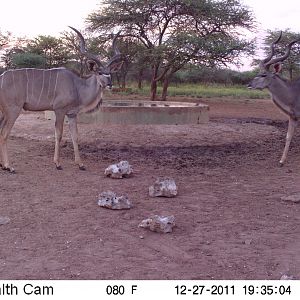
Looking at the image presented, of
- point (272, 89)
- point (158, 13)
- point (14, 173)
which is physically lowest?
point (14, 173)

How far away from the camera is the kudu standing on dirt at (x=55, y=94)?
6.89 meters

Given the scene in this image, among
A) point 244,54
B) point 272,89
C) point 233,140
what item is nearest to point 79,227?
point 272,89

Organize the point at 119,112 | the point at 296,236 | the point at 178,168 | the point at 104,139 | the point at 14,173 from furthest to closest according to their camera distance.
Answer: the point at 119,112, the point at 104,139, the point at 178,168, the point at 14,173, the point at 296,236

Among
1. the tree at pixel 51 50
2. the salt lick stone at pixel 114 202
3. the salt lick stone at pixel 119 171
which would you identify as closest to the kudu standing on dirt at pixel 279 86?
the salt lick stone at pixel 119 171

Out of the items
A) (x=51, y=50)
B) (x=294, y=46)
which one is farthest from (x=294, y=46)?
(x=51, y=50)

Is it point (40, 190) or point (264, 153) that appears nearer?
point (40, 190)

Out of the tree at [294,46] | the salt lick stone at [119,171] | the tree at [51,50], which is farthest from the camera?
the tree at [51,50]

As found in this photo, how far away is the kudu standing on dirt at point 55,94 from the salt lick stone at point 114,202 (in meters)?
2.03

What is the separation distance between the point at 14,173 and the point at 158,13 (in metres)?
12.7

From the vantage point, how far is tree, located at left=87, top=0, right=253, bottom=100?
16.8 m

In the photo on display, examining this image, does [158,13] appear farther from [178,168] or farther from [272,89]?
[178,168]

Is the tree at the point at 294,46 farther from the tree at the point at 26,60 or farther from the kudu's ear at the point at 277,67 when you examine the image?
the kudu's ear at the point at 277,67

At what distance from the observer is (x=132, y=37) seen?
1888cm

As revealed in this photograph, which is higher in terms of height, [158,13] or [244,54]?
[158,13]
